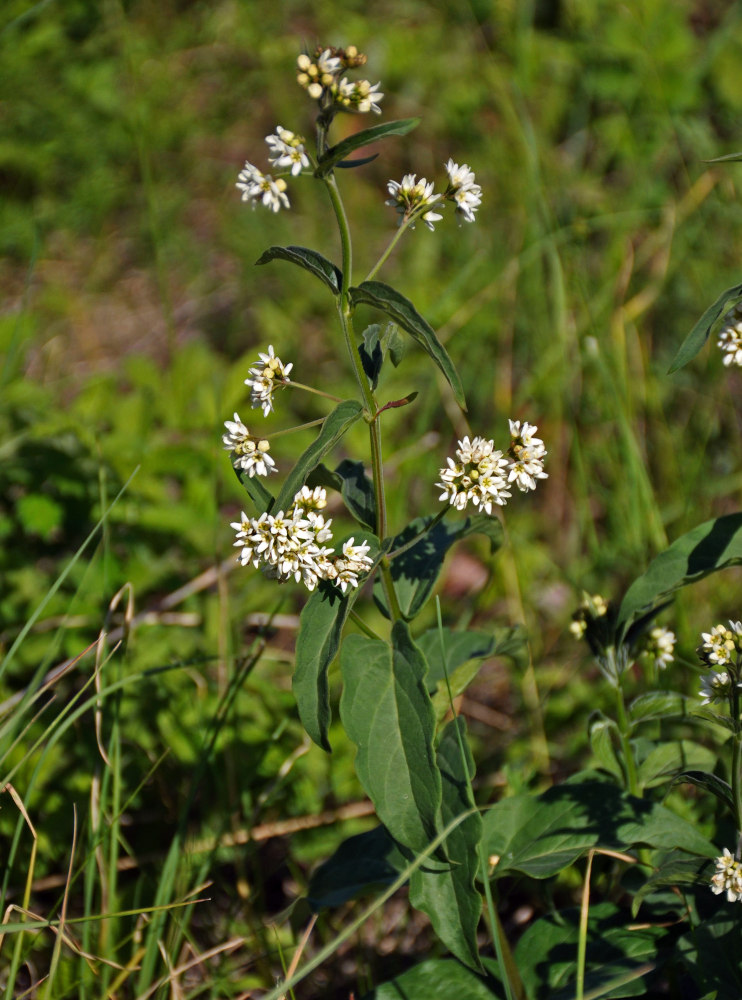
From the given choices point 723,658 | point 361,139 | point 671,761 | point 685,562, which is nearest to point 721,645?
point 723,658

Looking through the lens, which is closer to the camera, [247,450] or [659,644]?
[247,450]

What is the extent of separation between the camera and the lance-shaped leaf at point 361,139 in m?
1.45

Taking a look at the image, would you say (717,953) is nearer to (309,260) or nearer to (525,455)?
(525,455)

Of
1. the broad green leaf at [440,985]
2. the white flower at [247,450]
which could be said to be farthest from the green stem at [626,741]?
the white flower at [247,450]

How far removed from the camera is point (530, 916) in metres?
2.50

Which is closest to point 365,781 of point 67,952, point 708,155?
point 67,952

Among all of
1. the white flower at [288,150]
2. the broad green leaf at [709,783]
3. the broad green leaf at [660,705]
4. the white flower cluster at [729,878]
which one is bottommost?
the white flower cluster at [729,878]

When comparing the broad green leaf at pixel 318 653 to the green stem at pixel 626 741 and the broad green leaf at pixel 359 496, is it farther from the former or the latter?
the green stem at pixel 626 741

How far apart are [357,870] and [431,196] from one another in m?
1.50

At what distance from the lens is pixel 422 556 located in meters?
2.00

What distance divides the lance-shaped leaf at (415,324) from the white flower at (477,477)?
6.6 inches

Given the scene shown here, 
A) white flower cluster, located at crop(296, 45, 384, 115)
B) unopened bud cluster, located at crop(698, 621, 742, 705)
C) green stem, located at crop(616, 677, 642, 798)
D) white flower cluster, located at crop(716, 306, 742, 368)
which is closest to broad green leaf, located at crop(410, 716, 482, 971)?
green stem, located at crop(616, 677, 642, 798)

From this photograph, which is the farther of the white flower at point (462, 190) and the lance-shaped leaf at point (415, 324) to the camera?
the white flower at point (462, 190)

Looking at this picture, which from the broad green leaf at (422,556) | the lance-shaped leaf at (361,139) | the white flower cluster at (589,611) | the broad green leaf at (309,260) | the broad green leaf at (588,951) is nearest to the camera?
the lance-shaped leaf at (361,139)
